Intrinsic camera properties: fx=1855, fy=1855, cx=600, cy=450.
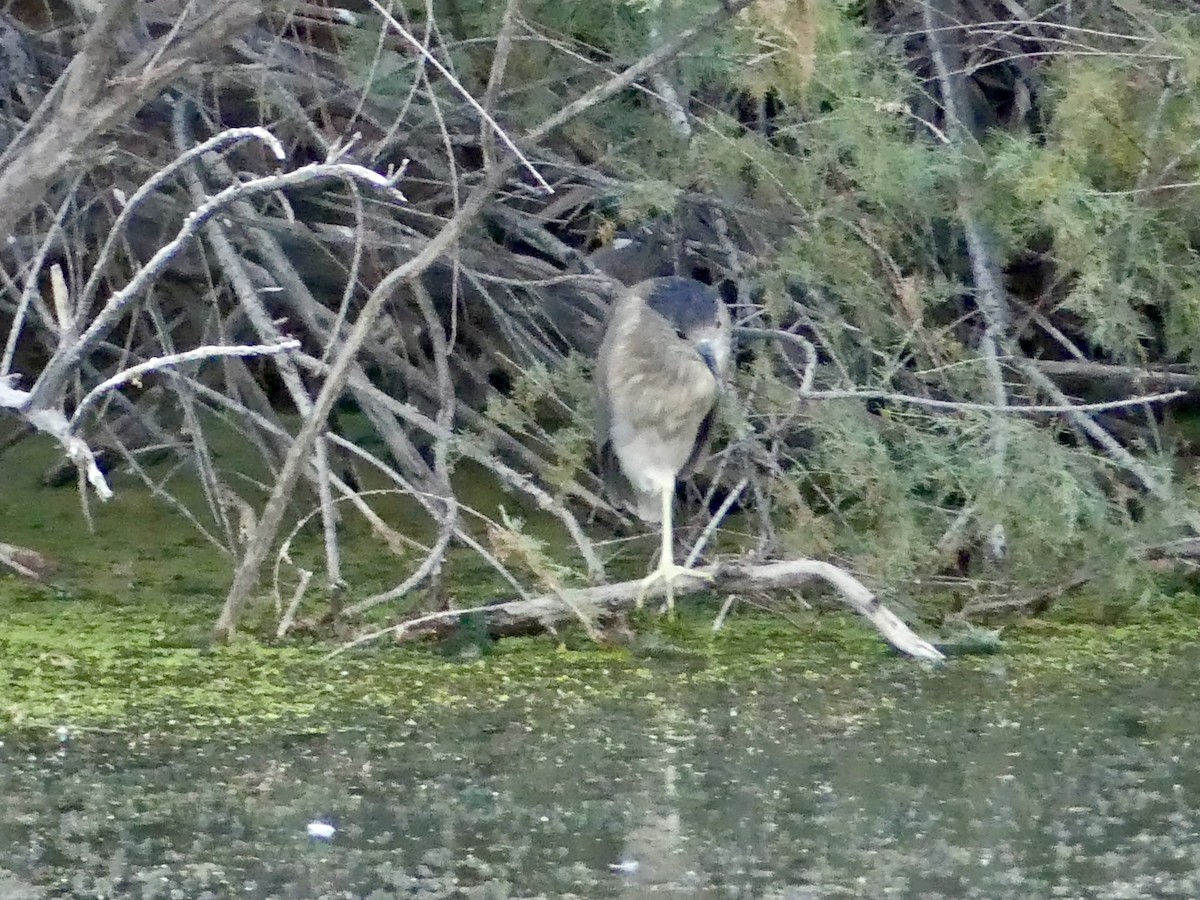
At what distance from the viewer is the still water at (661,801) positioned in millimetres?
1939

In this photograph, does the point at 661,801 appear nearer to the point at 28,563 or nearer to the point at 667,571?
the point at 667,571

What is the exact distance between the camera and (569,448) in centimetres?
325

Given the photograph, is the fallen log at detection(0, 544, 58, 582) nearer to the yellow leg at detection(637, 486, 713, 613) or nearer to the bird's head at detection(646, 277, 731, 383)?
the yellow leg at detection(637, 486, 713, 613)

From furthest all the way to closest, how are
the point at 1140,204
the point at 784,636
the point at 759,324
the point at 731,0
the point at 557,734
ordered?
the point at 759,324 < the point at 1140,204 < the point at 784,636 < the point at 731,0 < the point at 557,734

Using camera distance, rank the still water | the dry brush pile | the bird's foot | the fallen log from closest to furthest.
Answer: the still water < the bird's foot < the dry brush pile < the fallen log

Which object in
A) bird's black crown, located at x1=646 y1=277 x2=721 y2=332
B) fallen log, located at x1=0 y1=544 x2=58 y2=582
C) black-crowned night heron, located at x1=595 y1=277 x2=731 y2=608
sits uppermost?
bird's black crown, located at x1=646 y1=277 x2=721 y2=332

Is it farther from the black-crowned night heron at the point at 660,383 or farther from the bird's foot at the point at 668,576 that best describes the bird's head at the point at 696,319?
the bird's foot at the point at 668,576

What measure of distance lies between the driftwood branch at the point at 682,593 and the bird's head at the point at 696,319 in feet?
1.20

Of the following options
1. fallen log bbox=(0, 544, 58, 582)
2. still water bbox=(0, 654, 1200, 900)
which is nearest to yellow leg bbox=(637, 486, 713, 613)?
still water bbox=(0, 654, 1200, 900)

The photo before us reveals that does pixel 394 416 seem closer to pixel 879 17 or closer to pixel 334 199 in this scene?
pixel 334 199

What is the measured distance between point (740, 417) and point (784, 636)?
391 millimetres

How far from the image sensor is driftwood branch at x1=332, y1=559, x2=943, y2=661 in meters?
2.76

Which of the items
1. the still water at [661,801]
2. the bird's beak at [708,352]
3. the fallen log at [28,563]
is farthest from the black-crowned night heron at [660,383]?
the fallen log at [28,563]

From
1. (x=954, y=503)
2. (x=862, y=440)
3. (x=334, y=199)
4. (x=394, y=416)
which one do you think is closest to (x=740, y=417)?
(x=862, y=440)
